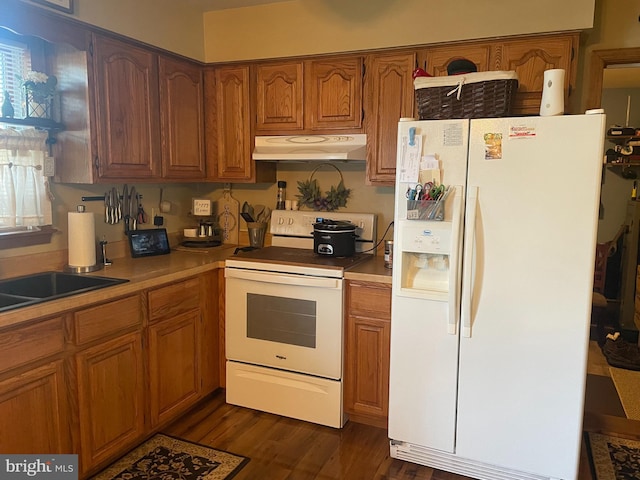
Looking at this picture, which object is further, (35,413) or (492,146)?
(492,146)

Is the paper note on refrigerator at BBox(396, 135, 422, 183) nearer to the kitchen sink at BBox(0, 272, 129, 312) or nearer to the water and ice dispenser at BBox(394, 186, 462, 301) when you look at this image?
the water and ice dispenser at BBox(394, 186, 462, 301)

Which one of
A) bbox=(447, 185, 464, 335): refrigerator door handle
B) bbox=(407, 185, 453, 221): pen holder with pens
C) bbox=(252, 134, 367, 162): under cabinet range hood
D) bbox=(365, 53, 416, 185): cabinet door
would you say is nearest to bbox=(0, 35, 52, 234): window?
A: bbox=(252, 134, 367, 162): under cabinet range hood

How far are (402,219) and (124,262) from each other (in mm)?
1677

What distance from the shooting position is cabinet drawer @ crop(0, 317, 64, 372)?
5.81 feet

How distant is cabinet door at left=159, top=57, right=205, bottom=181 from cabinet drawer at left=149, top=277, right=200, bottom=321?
748 millimetres

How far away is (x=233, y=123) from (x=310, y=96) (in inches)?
22.8

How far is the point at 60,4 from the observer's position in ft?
7.39

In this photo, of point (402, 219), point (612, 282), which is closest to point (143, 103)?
point (402, 219)

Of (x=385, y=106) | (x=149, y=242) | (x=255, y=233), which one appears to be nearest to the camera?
(x=385, y=106)

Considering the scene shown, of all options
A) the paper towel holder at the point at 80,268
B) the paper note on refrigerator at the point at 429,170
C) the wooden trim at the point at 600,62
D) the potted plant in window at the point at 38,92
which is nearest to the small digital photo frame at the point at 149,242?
the paper towel holder at the point at 80,268

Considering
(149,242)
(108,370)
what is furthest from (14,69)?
(108,370)

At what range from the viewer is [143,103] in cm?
279

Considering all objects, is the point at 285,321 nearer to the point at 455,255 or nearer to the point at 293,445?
the point at 293,445

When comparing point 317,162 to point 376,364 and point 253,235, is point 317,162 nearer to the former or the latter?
point 253,235
